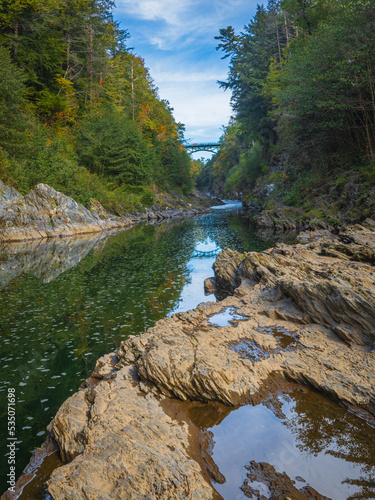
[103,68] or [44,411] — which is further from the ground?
[103,68]

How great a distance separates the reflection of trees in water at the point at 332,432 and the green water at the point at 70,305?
4.37 metres

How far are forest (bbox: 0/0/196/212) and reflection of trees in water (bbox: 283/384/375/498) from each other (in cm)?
2818

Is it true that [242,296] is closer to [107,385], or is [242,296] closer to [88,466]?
[107,385]

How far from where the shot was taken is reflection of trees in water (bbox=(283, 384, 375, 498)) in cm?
420

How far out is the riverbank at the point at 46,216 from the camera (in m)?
25.4

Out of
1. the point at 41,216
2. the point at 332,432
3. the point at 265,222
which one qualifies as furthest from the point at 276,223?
the point at 332,432

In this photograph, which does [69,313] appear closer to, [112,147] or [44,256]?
[44,256]

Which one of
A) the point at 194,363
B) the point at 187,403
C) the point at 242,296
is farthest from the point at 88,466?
the point at 242,296

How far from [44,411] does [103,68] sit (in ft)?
161

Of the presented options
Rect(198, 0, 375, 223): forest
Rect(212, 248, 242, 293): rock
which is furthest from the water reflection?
Rect(198, 0, 375, 223): forest

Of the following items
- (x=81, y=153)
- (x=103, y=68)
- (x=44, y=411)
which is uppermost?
(x=103, y=68)

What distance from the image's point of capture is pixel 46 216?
28.2 m

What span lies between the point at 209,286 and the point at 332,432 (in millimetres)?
9572

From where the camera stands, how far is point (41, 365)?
7887mm
